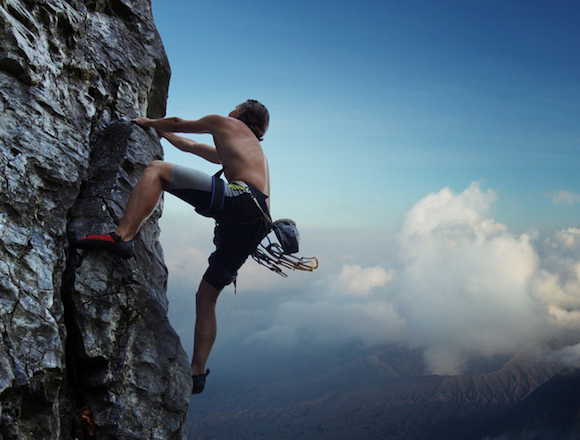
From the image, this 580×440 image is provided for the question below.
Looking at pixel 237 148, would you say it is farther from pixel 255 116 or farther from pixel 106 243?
pixel 106 243

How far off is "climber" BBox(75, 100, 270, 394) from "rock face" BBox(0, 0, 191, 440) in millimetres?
499

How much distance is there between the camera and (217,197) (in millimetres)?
5211

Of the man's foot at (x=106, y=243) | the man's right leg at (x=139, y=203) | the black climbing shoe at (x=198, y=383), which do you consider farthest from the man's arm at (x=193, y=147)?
the black climbing shoe at (x=198, y=383)

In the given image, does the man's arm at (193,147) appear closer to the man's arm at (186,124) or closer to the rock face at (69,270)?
the man's arm at (186,124)

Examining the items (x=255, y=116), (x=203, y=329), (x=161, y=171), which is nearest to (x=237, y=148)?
(x=255, y=116)

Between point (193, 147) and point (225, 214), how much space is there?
2230mm

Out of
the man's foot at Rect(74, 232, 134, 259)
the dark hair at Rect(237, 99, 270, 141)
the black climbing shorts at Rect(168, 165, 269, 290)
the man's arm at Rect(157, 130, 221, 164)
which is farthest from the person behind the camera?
the man's arm at Rect(157, 130, 221, 164)

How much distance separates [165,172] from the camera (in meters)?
5.07

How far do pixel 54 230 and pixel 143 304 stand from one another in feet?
4.53

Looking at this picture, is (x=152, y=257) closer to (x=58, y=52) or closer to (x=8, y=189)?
(x=8, y=189)

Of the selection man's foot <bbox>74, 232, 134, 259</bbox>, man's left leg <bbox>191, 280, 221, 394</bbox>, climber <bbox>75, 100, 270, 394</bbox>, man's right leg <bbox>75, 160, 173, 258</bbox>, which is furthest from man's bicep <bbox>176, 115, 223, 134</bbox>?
man's left leg <bbox>191, 280, 221, 394</bbox>

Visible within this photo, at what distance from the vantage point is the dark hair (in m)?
6.21

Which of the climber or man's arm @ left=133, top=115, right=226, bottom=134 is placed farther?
man's arm @ left=133, top=115, right=226, bottom=134

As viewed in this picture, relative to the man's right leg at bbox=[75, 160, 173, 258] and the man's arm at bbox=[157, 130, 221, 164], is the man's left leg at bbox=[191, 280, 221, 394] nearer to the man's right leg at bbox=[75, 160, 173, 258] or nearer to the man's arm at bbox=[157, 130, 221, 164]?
the man's right leg at bbox=[75, 160, 173, 258]
